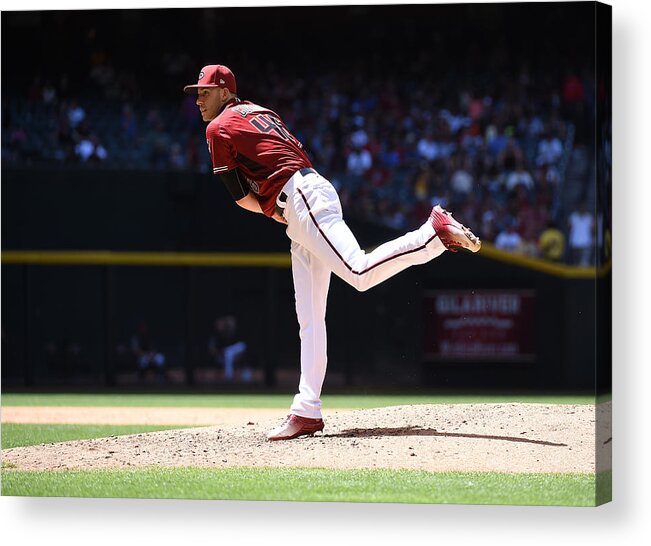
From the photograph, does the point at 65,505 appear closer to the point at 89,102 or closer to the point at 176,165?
the point at 89,102

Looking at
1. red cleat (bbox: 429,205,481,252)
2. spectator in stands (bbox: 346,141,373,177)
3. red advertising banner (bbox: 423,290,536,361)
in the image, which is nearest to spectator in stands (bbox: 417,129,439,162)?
spectator in stands (bbox: 346,141,373,177)

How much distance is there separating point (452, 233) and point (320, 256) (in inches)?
24.9

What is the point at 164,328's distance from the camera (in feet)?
29.0

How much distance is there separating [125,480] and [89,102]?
8.75 ft

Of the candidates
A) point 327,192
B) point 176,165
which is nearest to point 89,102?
point 176,165

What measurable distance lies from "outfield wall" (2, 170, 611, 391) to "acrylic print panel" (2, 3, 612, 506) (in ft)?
0.07

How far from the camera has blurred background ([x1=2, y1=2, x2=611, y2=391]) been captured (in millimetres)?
6613

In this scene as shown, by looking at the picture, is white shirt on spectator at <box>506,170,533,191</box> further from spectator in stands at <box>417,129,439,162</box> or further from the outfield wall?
spectator in stands at <box>417,129,439,162</box>

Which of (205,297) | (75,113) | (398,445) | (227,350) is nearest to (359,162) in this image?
(205,297)

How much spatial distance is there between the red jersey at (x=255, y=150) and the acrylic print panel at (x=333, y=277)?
3 centimetres

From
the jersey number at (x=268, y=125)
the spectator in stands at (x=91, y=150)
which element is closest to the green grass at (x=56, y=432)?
the jersey number at (x=268, y=125)

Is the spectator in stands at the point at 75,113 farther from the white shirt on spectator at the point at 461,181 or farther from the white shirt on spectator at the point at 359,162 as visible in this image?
the white shirt on spectator at the point at 461,181

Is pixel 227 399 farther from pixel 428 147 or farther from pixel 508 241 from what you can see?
pixel 428 147

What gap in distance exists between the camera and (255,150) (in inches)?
215
